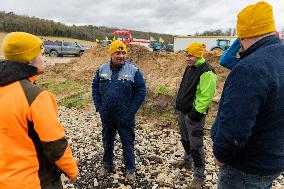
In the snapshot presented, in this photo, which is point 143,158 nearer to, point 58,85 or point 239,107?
point 239,107

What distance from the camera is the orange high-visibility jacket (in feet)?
8.15

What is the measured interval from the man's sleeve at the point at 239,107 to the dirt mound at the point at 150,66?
8.75 metres

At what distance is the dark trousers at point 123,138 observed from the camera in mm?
5027

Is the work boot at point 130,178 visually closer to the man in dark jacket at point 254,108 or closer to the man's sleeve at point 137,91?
the man's sleeve at point 137,91

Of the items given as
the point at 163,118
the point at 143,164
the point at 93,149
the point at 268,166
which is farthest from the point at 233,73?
the point at 163,118

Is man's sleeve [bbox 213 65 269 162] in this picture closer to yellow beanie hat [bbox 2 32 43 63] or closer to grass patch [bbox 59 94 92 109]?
yellow beanie hat [bbox 2 32 43 63]

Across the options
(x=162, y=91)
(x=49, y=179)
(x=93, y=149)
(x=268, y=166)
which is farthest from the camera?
(x=162, y=91)

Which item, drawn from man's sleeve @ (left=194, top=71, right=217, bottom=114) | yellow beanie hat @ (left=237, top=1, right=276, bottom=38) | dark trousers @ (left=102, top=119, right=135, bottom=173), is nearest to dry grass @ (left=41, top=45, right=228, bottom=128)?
dark trousers @ (left=102, top=119, right=135, bottom=173)

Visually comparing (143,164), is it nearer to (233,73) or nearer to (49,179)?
(49,179)

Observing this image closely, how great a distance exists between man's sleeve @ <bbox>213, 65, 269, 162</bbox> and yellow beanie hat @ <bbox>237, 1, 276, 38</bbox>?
12.4 inches

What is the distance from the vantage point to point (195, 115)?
4641 mm

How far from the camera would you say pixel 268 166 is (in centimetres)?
246

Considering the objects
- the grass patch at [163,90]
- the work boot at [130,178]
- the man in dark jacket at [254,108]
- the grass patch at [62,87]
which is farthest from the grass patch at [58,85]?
the man in dark jacket at [254,108]

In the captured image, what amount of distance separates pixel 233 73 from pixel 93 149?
4.91 meters
